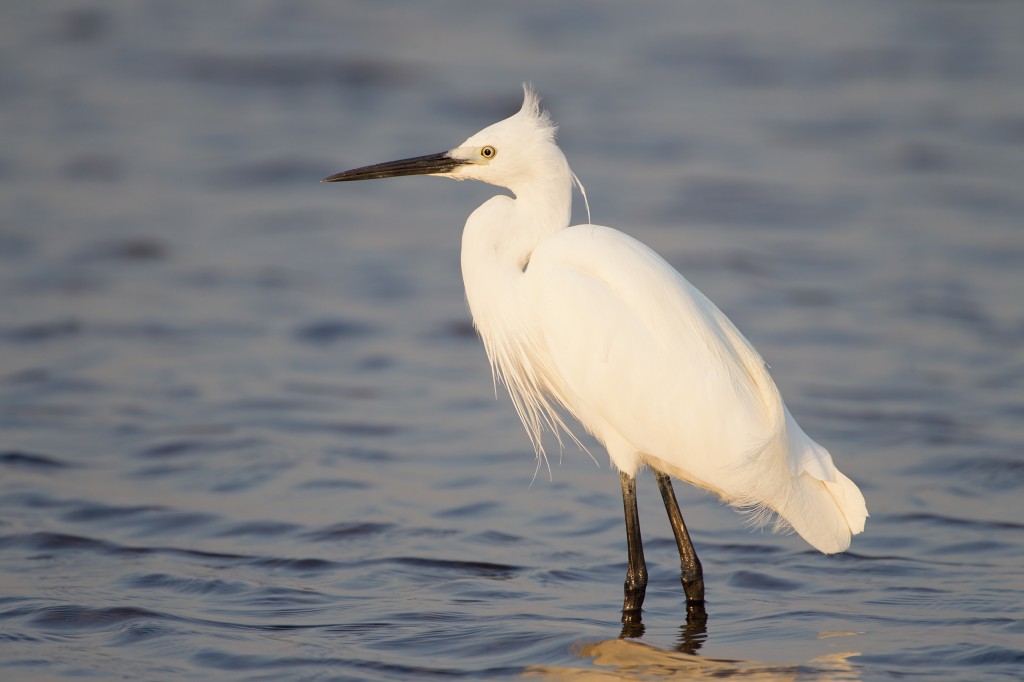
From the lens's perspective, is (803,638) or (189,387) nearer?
(803,638)

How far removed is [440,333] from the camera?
353 inches

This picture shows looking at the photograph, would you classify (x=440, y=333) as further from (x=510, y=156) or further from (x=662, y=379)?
(x=662, y=379)

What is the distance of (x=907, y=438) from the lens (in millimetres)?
7195

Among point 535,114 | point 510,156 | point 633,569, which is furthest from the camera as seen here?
point 535,114

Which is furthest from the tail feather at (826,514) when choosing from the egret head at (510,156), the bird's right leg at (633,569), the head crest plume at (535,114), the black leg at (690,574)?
the head crest plume at (535,114)

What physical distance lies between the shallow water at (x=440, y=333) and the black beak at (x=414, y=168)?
1660mm

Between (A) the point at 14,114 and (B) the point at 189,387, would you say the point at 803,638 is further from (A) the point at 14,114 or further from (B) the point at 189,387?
(A) the point at 14,114

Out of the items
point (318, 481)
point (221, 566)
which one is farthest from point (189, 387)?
point (221, 566)

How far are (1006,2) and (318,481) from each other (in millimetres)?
15424

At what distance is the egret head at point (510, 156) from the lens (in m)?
5.33

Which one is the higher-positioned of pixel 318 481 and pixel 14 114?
pixel 14 114

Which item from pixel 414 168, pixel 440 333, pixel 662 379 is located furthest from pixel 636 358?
pixel 440 333

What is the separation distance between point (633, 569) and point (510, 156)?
1815mm

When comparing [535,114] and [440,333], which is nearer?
[535,114]
